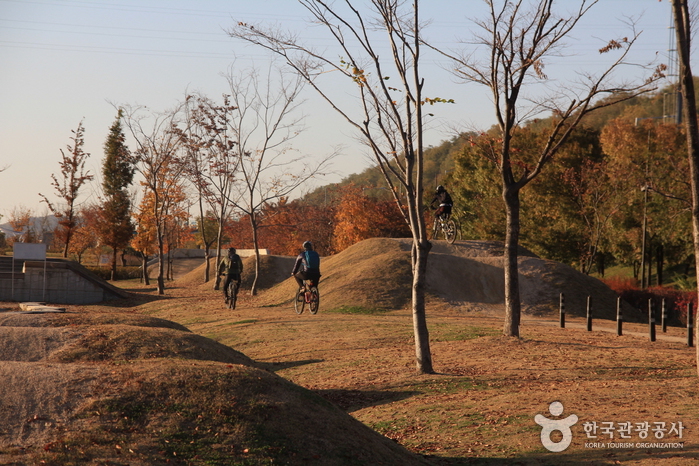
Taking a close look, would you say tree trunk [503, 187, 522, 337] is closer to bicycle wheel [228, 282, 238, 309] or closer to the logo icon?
the logo icon

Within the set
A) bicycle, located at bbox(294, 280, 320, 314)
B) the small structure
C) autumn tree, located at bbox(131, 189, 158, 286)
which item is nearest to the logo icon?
bicycle, located at bbox(294, 280, 320, 314)

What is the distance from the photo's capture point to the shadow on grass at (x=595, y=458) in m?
6.44

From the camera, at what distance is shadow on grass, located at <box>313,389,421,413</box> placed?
10.5 meters

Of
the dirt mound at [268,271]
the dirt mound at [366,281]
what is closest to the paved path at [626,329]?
the dirt mound at [366,281]

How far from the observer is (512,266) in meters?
15.0

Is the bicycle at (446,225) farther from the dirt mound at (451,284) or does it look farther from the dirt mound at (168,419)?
the dirt mound at (168,419)

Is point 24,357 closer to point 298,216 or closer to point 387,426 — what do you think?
point 387,426

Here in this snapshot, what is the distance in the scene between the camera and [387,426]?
9.02 m

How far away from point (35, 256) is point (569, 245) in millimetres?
38272

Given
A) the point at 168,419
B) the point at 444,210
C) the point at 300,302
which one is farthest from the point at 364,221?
the point at 168,419

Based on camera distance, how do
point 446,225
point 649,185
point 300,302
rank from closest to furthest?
point 300,302
point 446,225
point 649,185

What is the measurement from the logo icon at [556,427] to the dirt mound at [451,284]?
16.0 meters

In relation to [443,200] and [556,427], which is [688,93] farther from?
[443,200]

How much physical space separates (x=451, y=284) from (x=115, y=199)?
106ft
